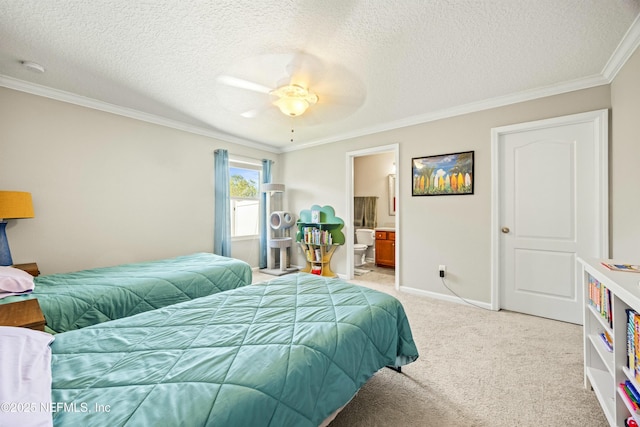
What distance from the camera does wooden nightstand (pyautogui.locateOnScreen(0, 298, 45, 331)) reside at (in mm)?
1282

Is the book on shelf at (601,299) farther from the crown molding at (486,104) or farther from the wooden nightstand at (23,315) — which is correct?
the wooden nightstand at (23,315)

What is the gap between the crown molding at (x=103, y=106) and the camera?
2.57 metres

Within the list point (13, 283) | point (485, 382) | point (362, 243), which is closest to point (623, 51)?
point (485, 382)

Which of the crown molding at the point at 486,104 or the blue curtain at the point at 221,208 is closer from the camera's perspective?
the crown molding at the point at 486,104

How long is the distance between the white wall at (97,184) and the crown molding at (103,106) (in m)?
0.06

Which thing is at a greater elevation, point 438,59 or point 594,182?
point 438,59

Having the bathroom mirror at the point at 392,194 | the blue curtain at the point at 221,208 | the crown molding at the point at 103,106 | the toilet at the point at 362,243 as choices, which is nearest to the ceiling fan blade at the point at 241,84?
the crown molding at the point at 103,106

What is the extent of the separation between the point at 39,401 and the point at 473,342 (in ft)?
9.14

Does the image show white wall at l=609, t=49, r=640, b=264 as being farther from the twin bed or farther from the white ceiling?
the twin bed

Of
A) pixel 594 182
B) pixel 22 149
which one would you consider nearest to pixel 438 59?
pixel 594 182

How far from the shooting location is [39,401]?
0.75 metres

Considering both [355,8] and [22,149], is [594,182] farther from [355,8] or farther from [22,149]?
[22,149]

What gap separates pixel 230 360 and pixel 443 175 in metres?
3.26

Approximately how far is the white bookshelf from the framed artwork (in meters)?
1.67
